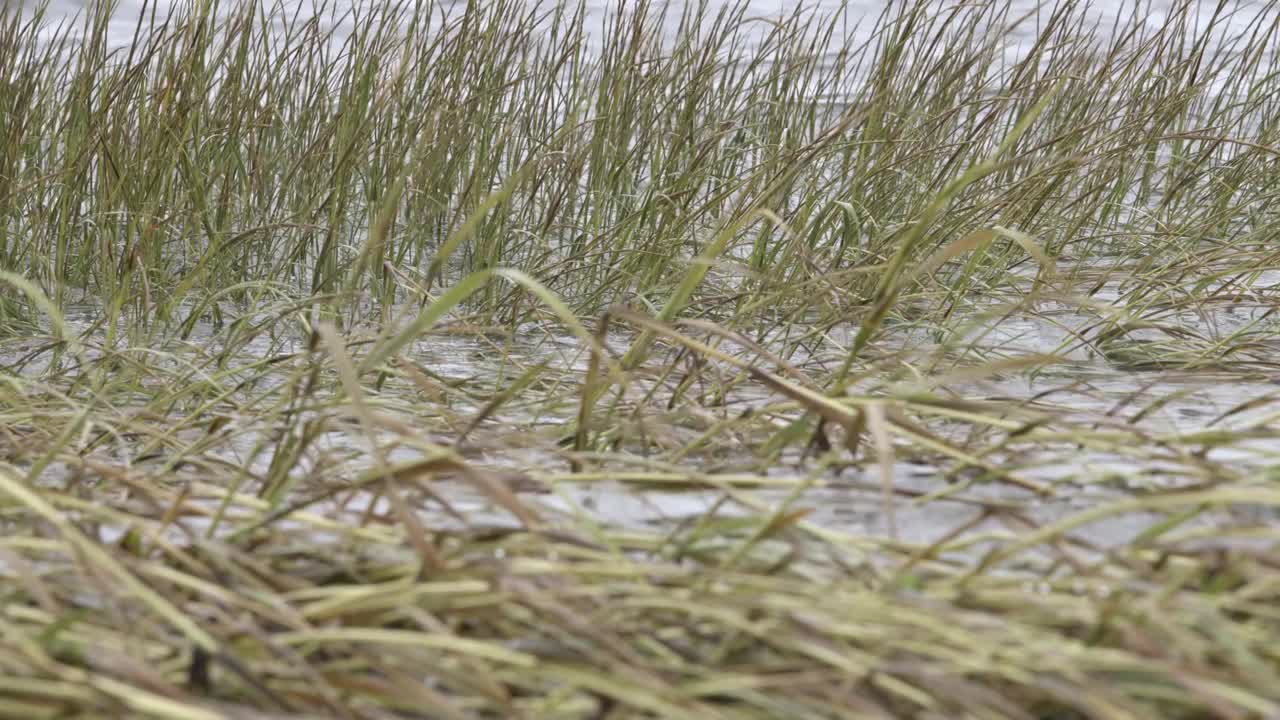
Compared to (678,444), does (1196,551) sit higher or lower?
higher

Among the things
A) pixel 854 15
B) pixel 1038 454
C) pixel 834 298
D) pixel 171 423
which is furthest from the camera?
pixel 854 15

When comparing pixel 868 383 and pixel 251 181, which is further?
pixel 251 181

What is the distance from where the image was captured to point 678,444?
1346 millimetres

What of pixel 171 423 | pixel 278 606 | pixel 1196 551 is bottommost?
pixel 171 423

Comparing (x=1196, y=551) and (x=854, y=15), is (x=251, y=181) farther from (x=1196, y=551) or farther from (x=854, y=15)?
(x=854, y=15)

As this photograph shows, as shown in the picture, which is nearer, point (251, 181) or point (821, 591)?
point (821, 591)

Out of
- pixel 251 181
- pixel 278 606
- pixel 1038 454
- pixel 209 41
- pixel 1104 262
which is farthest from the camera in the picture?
pixel 1104 262

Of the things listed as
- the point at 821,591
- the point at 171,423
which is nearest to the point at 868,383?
the point at 171,423

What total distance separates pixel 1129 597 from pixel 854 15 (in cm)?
695

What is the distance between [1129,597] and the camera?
3.09 feet

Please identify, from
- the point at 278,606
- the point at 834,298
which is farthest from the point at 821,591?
the point at 834,298

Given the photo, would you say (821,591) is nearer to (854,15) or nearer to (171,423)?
(171,423)

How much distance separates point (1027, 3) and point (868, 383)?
652 centimetres

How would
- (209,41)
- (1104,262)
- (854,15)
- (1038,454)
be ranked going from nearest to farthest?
1. (1038,454)
2. (209,41)
3. (1104,262)
4. (854,15)
